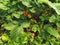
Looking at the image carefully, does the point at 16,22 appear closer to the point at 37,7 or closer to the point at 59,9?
the point at 37,7

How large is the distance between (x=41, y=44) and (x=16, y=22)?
2.17 ft

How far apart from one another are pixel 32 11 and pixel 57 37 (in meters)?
0.70

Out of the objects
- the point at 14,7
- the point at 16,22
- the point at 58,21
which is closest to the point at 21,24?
the point at 16,22

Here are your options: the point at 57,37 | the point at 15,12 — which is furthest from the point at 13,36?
the point at 57,37

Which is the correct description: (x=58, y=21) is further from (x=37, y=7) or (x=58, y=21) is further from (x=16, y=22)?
(x=16, y=22)

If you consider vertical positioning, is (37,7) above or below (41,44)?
above

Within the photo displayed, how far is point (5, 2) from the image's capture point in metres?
4.68

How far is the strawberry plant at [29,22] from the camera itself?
14.0 feet

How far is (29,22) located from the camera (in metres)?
4.46

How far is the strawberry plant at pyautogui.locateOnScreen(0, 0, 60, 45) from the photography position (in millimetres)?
4281

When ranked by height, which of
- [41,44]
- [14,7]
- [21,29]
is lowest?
[41,44]

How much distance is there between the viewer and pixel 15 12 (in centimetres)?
454

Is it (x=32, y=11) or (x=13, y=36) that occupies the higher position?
(x=32, y=11)

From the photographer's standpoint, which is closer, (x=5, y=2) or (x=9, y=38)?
(x=9, y=38)
